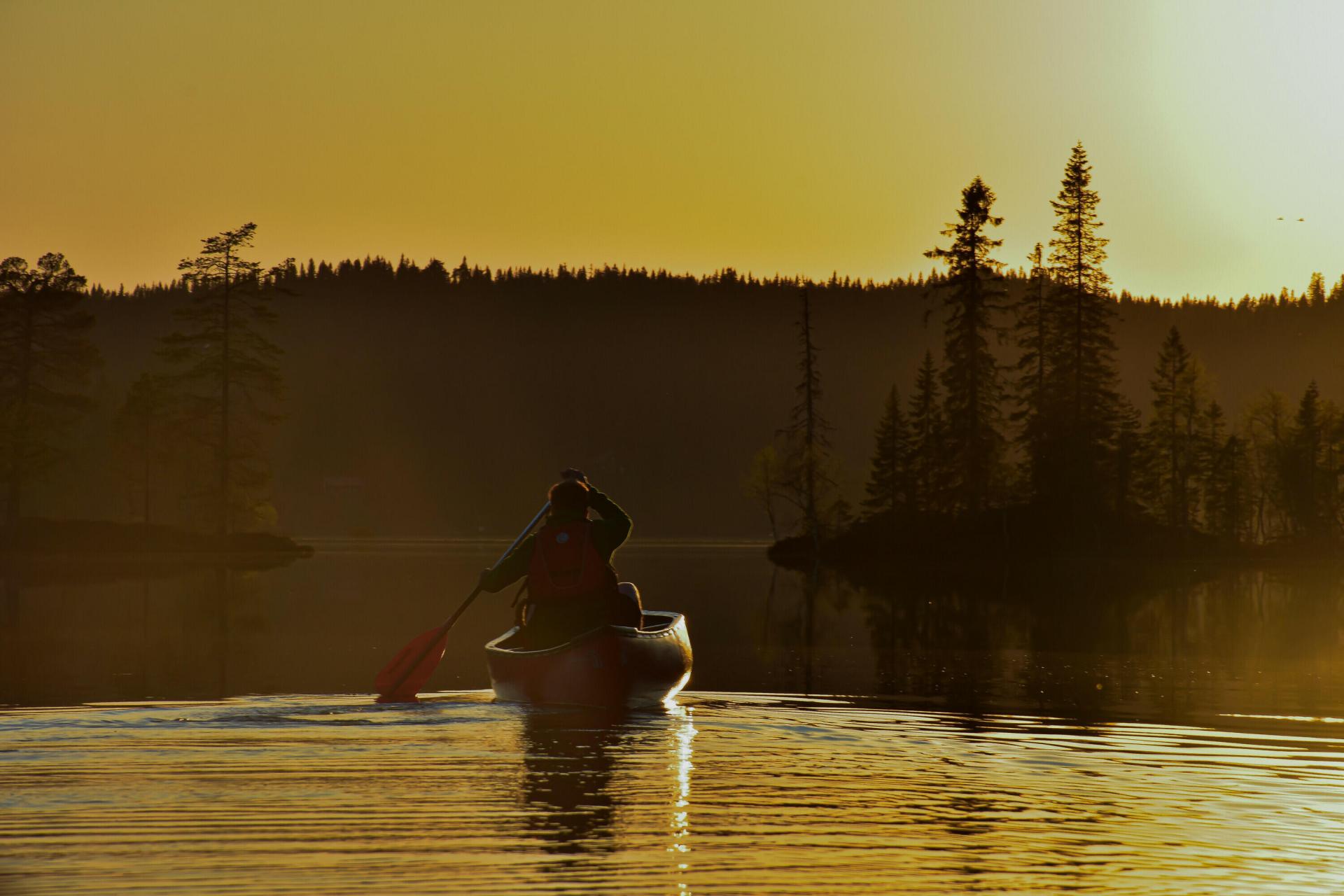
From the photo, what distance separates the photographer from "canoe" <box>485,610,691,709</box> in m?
14.4

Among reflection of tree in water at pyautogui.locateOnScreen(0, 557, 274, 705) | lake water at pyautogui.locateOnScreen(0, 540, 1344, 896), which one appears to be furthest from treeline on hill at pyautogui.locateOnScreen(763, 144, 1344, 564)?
lake water at pyautogui.locateOnScreen(0, 540, 1344, 896)

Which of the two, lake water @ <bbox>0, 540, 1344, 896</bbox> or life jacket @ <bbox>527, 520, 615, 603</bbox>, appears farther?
life jacket @ <bbox>527, 520, 615, 603</bbox>

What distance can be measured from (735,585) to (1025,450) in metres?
36.5

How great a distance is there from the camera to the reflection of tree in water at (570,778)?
796 cm

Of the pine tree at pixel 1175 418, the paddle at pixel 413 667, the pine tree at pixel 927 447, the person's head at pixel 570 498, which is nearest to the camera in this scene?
the person's head at pixel 570 498

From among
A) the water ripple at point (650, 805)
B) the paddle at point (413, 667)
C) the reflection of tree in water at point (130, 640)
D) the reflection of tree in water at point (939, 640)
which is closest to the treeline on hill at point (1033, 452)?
the reflection of tree in water at point (939, 640)

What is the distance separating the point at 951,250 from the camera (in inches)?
2913

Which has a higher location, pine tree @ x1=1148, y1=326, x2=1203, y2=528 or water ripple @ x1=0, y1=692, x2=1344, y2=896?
pine tree @ x1=1148, y1=326, x2=1203, y2=528

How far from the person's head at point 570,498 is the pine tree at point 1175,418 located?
83005mm

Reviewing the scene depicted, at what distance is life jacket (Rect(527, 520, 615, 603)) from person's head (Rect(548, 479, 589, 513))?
16 centimetres

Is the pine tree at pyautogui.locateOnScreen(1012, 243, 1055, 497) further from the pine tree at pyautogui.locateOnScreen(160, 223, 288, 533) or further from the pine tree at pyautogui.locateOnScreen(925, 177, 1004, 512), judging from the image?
the pine tree at pyautogui.locateOnScreen(160, 223, 288, 533)

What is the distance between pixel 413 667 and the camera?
16.4 metres

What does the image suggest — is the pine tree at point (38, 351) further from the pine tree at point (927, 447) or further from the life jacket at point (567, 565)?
the life jacket at point (567, 565)

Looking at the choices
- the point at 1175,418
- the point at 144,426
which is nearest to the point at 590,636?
the point at 144,426
